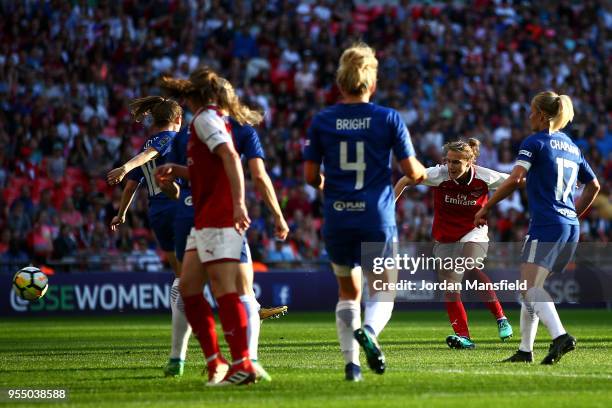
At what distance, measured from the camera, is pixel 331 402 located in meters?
7.68

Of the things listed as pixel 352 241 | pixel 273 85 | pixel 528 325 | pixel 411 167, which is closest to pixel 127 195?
pixel 352 241

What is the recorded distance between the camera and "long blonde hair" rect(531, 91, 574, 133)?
10.5 m

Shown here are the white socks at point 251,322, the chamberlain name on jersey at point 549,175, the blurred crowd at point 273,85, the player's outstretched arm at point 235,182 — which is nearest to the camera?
the player's outstretched arm at point 235,182

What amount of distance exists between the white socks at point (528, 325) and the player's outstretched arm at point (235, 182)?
338 centimetres

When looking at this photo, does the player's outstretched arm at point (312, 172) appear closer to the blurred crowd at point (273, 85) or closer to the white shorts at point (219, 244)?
the white shorts at point (219, 244)

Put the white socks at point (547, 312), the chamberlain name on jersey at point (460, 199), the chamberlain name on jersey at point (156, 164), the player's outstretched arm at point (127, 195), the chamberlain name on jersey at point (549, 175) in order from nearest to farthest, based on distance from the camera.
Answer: the white socks at point (547, 312), the chamberlain name on jersey at point (549, 175), the chamberlain name on jersey at point (156, 164), the player's outstretched arm at point (127, 195), the chamberlain name on jersey at point (460, 199)

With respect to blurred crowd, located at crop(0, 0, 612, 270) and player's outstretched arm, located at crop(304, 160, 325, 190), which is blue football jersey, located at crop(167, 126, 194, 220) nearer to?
player's outstretched arm, located at crop(304, 160, 325, 190)

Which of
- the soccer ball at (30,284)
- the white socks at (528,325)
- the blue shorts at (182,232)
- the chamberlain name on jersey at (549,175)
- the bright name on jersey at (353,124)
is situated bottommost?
the soccer ball at (30,284)

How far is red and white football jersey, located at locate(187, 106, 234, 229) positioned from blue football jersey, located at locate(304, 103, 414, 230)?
0.68 m

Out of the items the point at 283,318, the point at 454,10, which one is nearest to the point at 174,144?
the point at 283,318

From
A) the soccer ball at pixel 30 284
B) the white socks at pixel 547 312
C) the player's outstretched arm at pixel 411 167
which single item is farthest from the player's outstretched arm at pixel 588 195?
the soccer ball at pixel 30 284

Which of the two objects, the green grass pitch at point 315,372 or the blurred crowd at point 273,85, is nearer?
the green grass pitch at point 315,372

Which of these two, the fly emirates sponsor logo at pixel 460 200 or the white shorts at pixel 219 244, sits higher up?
the white shorts at pixel 219 244

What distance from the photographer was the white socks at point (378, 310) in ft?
28.8
